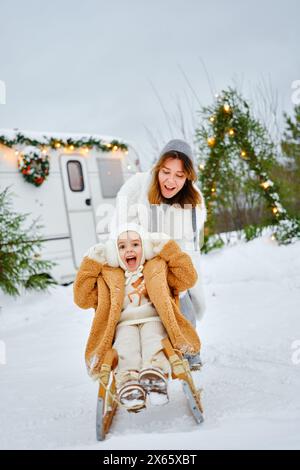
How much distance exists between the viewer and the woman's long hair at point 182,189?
2.86 m

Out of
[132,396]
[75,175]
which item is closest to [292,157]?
[75,175]

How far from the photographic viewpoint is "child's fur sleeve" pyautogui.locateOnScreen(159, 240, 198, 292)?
2523 millimetres

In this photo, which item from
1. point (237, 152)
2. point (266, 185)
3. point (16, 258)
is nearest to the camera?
point (16, 258)

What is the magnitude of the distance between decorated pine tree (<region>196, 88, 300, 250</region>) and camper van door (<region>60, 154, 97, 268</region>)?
2060mm

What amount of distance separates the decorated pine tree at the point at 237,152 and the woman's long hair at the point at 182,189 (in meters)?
4.52

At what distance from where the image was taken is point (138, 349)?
7.64 feet

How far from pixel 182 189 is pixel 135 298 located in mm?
889

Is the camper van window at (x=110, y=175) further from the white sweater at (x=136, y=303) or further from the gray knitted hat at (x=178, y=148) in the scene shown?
the white sweater at (x=136, y=303)

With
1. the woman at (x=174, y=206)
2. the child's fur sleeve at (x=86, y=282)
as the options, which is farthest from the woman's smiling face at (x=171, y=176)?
the child's fur sleeve at (x=86, y=282)

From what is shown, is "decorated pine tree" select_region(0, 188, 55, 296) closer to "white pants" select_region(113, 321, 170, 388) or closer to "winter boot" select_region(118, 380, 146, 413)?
"white pants" select_region(113, 321, 170, 388)

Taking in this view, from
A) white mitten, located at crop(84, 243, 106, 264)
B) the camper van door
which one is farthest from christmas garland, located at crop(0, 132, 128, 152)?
white mitten, located at crop(84, 243, 106, 264)

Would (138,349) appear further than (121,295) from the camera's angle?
No

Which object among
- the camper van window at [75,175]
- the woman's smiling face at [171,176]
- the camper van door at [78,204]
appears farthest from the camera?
the camper van window at [75,175]

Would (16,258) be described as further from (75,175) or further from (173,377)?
(173,377)
